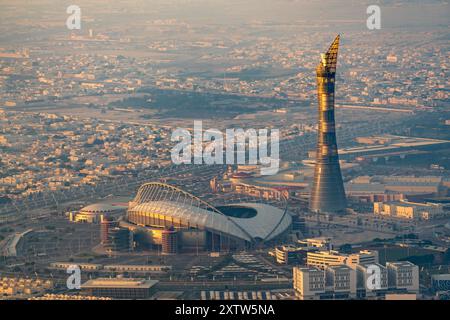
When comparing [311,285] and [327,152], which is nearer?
[311,285]

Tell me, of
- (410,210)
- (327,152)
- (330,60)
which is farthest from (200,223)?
(410,210)

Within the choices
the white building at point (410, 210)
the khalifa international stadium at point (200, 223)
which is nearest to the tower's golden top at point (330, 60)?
the white building at point (410, 210)

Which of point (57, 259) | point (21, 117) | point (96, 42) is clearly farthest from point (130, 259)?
point (96, 42)

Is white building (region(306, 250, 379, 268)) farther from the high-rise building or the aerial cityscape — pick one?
the high-rise building

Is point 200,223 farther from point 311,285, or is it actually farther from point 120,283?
point 311,285

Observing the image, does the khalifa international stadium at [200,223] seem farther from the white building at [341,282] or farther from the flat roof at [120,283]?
the white building at [341,282]
